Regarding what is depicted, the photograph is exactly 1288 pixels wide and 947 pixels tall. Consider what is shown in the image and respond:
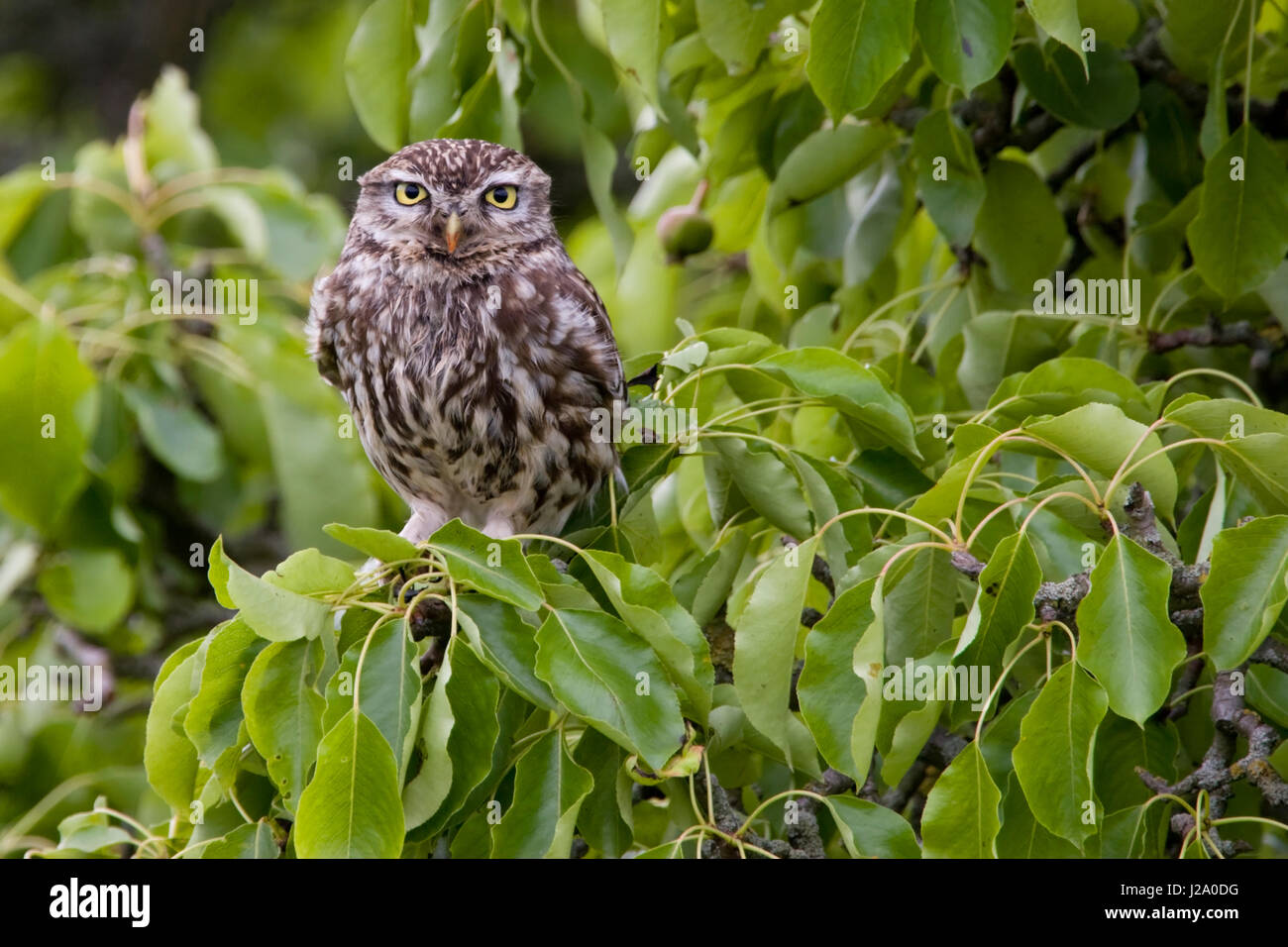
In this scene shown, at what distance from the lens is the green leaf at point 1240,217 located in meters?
2.89

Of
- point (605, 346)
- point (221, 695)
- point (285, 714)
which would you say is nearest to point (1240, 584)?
point (285, 714)

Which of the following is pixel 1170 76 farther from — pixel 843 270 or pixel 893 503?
pixel 893 503

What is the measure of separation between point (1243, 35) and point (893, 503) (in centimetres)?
123

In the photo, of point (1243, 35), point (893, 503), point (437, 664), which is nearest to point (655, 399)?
point (893, 503)

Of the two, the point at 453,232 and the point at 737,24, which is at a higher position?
the point at 737,24

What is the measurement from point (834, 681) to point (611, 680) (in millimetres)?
318

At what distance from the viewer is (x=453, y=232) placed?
133 inches

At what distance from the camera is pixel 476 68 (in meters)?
3.24

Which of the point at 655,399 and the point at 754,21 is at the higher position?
the point at 754,21

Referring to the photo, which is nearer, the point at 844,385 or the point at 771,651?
the point at 771,651

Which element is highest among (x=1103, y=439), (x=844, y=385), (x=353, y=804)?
(x=844, y=385)

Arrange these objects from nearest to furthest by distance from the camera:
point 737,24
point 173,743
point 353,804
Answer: point 353,804 < point 173,743 < point 737,24

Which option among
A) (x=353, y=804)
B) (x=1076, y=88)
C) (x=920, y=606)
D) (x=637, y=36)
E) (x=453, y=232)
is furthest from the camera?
(x=453, y=232)

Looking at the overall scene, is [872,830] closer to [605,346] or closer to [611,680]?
[611,680]
